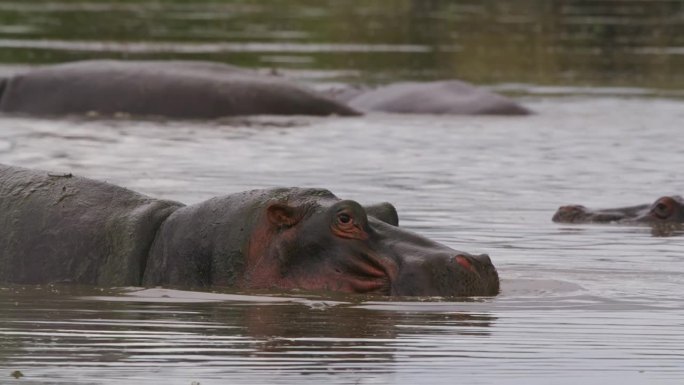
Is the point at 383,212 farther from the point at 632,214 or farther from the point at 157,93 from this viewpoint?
the point at 157,93

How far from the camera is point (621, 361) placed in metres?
5.99

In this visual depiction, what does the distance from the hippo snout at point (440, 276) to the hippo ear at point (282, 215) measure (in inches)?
17.6

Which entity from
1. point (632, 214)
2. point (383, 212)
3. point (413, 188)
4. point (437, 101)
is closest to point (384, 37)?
point (437, 101)

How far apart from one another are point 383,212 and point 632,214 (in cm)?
363

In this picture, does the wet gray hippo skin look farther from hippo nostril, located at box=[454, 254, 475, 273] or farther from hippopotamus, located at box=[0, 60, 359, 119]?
hippopotamus, located at box=[0, 60, 359, 119]

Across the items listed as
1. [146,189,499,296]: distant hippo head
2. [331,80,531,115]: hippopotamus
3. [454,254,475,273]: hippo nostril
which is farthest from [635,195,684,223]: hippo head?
[331,80,531,115]: hippopotamus

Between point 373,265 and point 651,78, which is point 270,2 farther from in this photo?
point 373,265

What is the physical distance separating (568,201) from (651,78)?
947 cm

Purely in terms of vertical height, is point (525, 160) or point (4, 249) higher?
point (4, 249)

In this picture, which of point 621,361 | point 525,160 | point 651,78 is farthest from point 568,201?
point 651,78

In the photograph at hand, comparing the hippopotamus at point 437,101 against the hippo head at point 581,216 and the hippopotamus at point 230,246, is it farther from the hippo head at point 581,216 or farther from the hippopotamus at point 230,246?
the hippopotamus at point 230,246

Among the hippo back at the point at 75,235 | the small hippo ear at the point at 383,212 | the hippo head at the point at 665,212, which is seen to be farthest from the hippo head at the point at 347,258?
the hippo head at the point at 665,212

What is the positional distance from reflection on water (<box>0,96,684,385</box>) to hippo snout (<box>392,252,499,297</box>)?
0.24ft

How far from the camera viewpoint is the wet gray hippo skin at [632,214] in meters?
10.3
